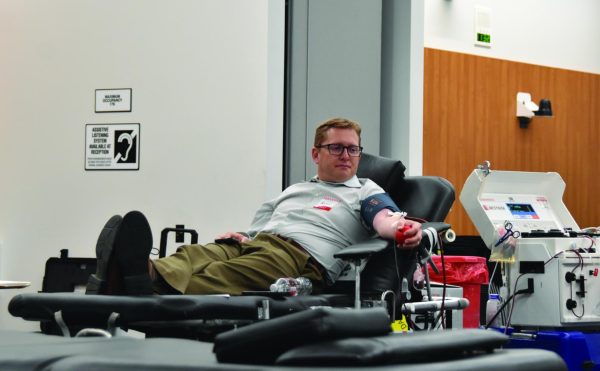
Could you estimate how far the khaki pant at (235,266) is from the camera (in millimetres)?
3387

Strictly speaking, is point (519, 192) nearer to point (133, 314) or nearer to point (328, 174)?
point (328, 174)

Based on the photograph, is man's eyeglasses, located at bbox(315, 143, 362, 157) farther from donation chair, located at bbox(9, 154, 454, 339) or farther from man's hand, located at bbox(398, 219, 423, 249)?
man's hand, located at bbox(398, 219, 423, 249)

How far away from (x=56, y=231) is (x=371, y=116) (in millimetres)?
2104

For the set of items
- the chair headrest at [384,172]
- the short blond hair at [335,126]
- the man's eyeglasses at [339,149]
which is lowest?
the chair headrest at [384,172]

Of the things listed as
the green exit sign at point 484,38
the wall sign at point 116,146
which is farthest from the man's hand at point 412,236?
the green exit sign at point 484,38

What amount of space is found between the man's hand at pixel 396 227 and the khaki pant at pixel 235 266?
369 millimetres

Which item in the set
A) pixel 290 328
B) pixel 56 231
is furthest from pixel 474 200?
pixel 290 328

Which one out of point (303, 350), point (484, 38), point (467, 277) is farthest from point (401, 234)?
point (484, 38)

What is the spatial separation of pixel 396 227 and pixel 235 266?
654mm

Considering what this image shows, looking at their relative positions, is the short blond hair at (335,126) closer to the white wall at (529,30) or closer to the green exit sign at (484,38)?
the white wall at (529,30)

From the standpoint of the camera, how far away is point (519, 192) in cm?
593

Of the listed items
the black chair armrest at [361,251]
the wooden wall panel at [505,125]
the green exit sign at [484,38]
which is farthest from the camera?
the green exit sign at [484,38]

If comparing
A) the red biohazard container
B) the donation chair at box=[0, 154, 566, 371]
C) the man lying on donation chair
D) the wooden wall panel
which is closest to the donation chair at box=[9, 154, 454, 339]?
the man lying on donation chair

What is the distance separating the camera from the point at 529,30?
935 cm
